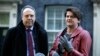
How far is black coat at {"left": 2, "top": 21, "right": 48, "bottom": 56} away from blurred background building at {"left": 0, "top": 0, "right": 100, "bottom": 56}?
685cm

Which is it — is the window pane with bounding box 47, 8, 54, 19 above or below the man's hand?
above

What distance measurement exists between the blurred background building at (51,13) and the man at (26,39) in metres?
6.86

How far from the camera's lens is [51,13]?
500 inches

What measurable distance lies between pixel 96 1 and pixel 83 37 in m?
6.97

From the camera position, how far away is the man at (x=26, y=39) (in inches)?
217

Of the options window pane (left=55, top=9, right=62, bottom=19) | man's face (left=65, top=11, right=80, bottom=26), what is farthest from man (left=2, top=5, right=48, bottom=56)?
window pane (left=55, top=9, right=62, bottom=19)

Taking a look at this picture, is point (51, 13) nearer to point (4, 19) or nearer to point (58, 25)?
point (58, 25)

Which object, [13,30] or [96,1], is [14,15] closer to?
[96,1]

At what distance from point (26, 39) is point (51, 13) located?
711cm

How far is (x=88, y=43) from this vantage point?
5461mm

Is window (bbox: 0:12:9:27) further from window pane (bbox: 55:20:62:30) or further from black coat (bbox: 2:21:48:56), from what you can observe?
black coat (bbox: 2:21:48:56)

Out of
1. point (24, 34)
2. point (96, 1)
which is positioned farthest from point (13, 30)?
point (96, 1)

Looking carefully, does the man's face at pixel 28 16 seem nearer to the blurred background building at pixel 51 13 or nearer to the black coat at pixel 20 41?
the black coat at pixel 20 41

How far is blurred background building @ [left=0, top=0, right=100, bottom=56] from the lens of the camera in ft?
41.1
